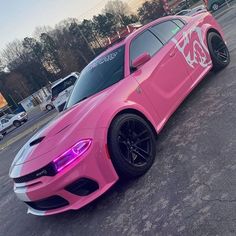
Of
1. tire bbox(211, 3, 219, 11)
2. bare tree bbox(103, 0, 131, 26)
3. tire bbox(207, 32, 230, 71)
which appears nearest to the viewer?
tire bbox(207, 32, 230, 71)

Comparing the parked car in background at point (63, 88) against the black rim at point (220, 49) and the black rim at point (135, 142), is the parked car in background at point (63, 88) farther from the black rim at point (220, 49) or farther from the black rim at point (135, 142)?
the black rim at point (135, 142)

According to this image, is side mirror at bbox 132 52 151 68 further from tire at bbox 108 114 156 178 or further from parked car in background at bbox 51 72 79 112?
parked car in background at bbox 51 72 79 112

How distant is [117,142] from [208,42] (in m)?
3.47

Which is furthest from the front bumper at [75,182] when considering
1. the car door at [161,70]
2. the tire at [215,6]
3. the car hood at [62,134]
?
the tire at [215,6]

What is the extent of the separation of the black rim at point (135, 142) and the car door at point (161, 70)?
566 millimetres

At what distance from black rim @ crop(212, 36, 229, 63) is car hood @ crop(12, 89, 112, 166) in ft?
9.98

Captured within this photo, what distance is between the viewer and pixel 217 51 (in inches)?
272

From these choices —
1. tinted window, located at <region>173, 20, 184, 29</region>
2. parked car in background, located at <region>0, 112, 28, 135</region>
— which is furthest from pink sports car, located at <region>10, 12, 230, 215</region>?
parked car in background, located at <region>0, 112, 28, 135</region>

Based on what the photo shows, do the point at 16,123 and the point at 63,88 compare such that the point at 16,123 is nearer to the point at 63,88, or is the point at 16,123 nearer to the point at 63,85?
the point at 63,88

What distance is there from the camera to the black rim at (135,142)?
165 inches

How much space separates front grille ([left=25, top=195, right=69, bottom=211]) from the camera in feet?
12.7

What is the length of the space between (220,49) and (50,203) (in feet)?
15.4

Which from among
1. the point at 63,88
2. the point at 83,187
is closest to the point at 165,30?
the point at 83,187

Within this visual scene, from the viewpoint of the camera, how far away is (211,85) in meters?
6.48
